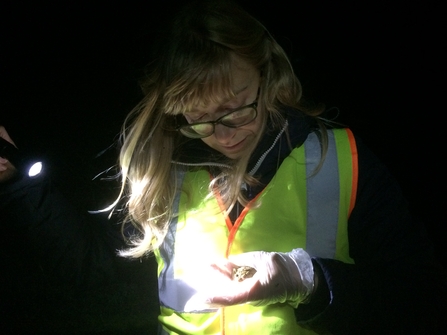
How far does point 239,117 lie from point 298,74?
386 mm

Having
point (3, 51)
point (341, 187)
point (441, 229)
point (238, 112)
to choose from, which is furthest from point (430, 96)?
point (3, 51)

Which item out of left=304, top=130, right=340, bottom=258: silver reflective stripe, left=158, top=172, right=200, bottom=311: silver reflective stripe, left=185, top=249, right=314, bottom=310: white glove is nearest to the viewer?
left=185, top=249, right=314, bottom=310: white glove

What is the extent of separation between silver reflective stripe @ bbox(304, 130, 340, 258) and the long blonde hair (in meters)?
0.21

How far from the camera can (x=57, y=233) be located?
1822 millimetres

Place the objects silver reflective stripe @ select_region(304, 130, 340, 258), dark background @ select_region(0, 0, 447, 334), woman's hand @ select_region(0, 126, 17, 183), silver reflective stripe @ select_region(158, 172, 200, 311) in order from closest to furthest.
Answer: silver reflective stripe @ select_region(304, 130, 340, 258) < silver reflective stripe @ select_region(158, 172, 200, 311) < woman's hand @ select_region(0, 126, 17, 183) < dark background @ select_region(0, 0, 447, 334)

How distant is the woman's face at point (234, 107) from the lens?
4.98 feet

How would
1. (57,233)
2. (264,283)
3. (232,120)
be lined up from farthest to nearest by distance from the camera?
(57,233)
(232,120)
(264,283)

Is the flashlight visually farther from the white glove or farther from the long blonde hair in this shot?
the white glove

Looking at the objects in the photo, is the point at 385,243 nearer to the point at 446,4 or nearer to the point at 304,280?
the point at 304,280

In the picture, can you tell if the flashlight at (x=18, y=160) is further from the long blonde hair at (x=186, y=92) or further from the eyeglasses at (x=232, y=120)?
the eyeglasses at (x=232, y=120)

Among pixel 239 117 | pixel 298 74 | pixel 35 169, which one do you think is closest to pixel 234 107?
pixel 239 117

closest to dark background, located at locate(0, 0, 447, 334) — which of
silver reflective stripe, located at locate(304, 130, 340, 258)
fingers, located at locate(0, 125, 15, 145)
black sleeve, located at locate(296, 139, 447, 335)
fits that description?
fingers, located at locate(0, 125, 15, 145)

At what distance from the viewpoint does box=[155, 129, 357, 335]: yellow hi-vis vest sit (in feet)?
5.06

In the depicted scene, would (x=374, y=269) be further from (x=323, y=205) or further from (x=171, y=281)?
(x=171, y=281)
